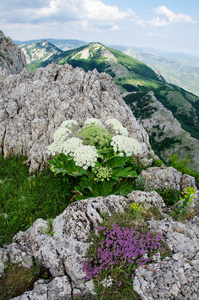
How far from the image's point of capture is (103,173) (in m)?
7.49

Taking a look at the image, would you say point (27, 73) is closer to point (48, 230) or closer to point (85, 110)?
point (85, 110)

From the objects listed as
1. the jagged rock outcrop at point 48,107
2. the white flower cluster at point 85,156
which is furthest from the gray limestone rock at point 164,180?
the white flower cluster at point 85,156

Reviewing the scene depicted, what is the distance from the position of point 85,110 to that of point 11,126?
270 inches

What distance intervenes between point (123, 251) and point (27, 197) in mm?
6275

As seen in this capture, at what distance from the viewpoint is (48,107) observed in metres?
16.1

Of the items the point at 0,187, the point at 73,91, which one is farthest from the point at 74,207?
the point at 73,91

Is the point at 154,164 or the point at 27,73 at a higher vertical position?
the point at 27,73

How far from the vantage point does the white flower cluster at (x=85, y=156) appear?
7.01 metres

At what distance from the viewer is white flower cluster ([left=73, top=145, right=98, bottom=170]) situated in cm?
701

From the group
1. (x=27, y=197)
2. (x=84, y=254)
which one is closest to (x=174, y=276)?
(x=84, y=254)

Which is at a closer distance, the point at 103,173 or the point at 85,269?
the point at 85,269

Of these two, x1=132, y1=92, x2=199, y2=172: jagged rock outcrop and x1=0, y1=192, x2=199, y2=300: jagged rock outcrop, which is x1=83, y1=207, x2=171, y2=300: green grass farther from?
x1=132, y1=92, x2=199, y2=172: jagged rock outcrop

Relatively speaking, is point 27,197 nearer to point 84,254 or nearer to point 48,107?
point 84,254

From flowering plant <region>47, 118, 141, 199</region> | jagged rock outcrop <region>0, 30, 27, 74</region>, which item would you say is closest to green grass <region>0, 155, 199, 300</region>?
flowering plant <region>47, 118, 141, 199</region>
